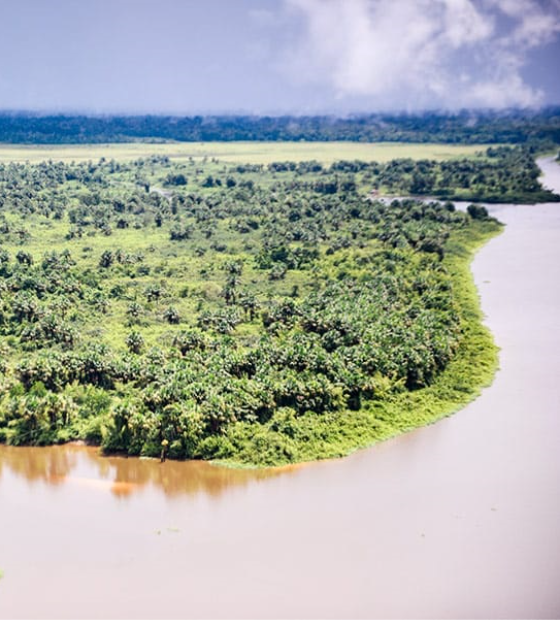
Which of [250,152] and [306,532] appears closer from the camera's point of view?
[306,532]

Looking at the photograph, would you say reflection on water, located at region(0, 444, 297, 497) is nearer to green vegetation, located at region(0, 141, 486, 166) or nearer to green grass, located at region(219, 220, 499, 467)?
green grass, located at region(219, 220, 499, 467)

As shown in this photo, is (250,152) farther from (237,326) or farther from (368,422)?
(368,422)

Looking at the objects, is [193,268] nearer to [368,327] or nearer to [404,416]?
[368,327]

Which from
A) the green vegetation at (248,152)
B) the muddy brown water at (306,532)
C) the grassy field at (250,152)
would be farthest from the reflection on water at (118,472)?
the grassy field at (250,152)

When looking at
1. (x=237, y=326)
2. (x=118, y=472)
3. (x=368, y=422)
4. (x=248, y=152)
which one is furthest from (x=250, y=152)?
(x=118, y=472)

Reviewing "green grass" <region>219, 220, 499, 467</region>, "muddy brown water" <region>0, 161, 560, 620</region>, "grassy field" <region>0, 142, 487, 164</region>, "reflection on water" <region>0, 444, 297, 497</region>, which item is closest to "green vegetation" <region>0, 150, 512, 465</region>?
"green grass" <region>219, 220, 499, 467</region>

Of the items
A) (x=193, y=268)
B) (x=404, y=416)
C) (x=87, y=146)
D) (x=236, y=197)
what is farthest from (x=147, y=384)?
(x=87, y=146)
